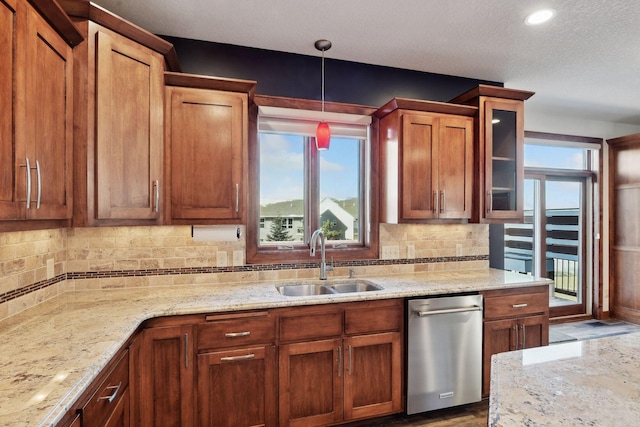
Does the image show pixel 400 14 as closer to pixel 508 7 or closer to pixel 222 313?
pixel 508 7

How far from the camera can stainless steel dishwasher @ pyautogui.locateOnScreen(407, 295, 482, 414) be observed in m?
2.46

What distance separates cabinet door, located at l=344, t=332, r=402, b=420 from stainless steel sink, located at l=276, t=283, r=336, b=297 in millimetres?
525

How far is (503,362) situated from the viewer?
4.03ft

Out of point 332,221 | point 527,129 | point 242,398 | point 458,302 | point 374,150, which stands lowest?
point 242,398

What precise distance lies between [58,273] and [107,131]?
3.30 ft

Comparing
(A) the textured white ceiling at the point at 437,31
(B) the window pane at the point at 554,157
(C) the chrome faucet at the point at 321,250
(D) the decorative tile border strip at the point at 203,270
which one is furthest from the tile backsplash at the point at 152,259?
(B) the window pane at the point at 554,157

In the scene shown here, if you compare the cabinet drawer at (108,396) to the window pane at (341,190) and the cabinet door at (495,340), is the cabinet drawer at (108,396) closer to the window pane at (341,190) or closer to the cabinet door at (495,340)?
the window pane at (341,190)

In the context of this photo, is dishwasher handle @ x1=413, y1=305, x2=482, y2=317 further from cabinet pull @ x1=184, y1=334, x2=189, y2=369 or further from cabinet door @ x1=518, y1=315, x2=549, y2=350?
cabinet pull @ x1=184, y1=334, x2=189, y2=369

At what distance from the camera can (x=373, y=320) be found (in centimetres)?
240

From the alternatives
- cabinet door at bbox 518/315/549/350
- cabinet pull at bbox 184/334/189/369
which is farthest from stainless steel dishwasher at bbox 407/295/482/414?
cabinet pull at bbox 184/334/189/369

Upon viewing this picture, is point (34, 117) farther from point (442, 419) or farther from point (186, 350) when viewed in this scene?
point (442, 419)

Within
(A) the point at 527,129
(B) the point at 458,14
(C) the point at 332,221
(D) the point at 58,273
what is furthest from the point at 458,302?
(A) the point at 527,129

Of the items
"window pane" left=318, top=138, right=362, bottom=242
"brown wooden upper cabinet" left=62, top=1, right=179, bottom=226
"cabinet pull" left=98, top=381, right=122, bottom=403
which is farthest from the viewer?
"window pane" left=318, top=138, right=362, bottom=242

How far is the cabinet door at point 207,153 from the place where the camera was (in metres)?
2.33
